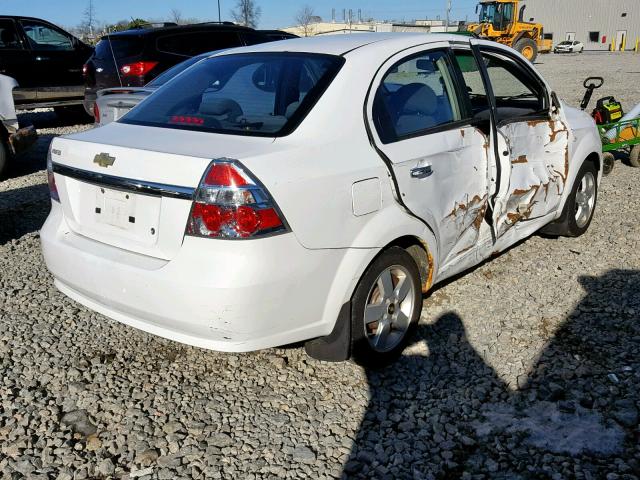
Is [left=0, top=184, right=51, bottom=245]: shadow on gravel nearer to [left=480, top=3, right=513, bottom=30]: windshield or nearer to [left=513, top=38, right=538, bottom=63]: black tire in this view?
[left=513, top=38, right=538, bottom=63]: black tire

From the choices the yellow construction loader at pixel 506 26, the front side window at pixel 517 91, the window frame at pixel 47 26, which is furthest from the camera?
the yellow construction loader at pixel 506 26

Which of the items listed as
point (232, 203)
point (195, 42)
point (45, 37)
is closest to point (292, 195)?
point (232, 203)

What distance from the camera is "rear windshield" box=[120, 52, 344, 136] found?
295cm

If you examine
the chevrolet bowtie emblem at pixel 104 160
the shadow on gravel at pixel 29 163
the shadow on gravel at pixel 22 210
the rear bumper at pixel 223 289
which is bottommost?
the shadow on gravel at pixel 29 163

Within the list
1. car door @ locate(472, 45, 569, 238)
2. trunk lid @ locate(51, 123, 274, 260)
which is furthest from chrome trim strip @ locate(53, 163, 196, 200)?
car door @ locate(472, 45, 569, 238)

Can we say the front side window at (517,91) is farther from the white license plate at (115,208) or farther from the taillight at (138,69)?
the taillight at (138,69)

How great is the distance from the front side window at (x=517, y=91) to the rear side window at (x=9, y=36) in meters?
9.64

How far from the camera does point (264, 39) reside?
10.5 m

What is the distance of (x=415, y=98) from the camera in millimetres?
3432

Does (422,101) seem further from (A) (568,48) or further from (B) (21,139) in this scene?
(A) (568,48)

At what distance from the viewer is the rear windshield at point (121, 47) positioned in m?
9.55

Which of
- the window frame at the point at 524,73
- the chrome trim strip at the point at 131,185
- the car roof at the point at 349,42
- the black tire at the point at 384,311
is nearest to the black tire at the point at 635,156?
the window frame at the point at 524,73

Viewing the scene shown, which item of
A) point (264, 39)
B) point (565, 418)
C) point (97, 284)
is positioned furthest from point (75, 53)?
point (565, 418)

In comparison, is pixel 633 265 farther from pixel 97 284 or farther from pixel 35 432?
pixel 35 432
